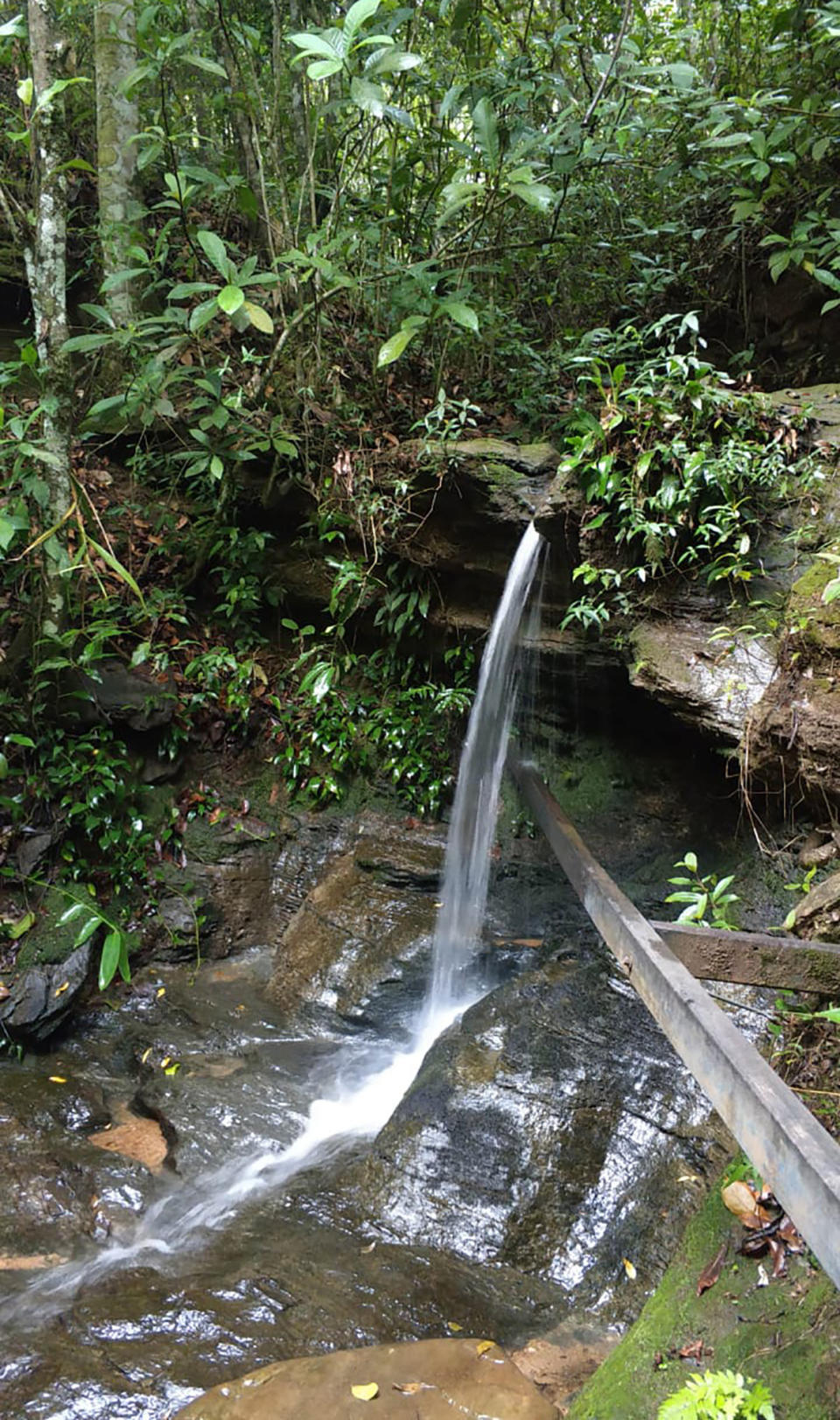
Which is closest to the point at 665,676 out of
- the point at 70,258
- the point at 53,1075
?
the point at 53,1075

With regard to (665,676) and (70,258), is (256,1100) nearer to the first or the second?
(665,676)

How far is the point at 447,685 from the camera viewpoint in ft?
20.1

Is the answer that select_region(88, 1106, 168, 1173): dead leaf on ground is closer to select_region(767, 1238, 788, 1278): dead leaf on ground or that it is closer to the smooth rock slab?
the smooth rock slab

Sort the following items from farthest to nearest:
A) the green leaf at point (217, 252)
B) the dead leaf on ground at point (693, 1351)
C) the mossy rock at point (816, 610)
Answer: the green leaf at point (217, 252)
the mossy rock at point (816, 610)
the dead leaf on ground at point (693, 1351)

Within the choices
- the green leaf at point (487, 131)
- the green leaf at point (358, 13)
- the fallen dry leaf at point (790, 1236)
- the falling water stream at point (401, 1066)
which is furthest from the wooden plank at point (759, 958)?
the green leaf at point (487, 131)

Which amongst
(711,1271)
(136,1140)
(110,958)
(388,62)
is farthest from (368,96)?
(136,1140)

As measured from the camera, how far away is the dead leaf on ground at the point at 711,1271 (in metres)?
2.35

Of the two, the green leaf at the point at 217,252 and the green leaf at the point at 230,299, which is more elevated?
the green leaf at the point at 217,252

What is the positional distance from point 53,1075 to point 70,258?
698 cm

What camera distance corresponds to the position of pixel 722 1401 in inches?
71.7

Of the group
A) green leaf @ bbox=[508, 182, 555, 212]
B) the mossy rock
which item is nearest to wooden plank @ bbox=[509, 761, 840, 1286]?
the mossy rock

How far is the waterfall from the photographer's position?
5.02 m

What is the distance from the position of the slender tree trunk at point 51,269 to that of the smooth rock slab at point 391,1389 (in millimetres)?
3746

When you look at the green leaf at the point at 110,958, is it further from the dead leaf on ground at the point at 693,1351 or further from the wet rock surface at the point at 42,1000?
the dead leaf on ground at the point at 693,1351
